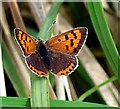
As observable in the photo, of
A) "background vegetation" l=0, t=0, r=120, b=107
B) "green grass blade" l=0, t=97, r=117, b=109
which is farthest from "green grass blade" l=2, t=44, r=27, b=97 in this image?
"green grass blade" l=0, t=97, r=117, b=109

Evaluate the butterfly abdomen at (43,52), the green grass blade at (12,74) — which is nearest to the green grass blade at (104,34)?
the butterfly abdomen at (43,52)

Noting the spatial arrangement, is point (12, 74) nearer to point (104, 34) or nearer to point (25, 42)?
point (25, 42)

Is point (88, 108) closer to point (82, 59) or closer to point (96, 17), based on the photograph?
point (96, 17)

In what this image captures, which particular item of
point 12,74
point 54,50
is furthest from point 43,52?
point 12,74

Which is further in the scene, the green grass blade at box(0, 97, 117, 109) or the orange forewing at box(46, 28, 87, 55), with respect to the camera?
the orange forewing at box(46, 28, 87, 55)

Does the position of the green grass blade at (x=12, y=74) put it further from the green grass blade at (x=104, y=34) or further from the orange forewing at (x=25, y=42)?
the green grass blade at (x=104, y=34)

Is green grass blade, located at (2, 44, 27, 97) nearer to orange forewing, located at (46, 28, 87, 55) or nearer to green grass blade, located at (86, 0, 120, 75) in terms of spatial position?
orange forewing, located at (46, 28, 87, 55)

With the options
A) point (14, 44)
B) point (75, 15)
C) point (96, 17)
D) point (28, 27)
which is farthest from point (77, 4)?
point (96, 17)
